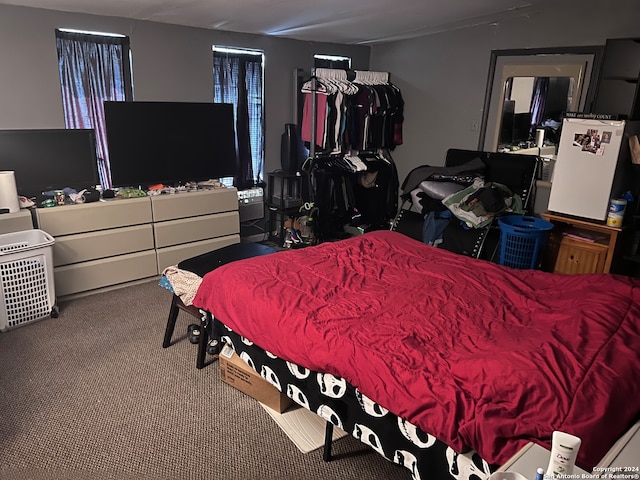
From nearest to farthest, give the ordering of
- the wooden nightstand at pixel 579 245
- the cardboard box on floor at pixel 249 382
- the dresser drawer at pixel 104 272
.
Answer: the cardboard box on floor at pixel 249 382 < the wooden nightstand at pixel 579 245 < the dresser drawer at pixel 104 272

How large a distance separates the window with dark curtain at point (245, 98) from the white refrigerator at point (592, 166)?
275cm

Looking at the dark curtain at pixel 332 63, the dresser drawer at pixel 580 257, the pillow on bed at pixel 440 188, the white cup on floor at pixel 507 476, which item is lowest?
the dresser drawer at pixel 580 257

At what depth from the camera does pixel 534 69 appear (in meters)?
4.06

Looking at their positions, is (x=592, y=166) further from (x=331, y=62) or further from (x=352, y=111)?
(x=331, y=62)

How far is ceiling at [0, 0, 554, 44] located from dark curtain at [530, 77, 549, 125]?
572mm

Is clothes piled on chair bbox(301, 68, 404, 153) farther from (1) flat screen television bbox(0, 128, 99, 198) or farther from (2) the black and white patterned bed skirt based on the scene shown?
(2) the black and white patterned bed skirt

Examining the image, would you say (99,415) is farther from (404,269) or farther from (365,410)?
(404,269)

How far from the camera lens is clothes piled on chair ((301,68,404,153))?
15.6 ft

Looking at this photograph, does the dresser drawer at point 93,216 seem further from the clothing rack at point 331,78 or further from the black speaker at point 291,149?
the clothing rack at point 331,78

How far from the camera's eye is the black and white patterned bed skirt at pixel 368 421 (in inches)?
62.9

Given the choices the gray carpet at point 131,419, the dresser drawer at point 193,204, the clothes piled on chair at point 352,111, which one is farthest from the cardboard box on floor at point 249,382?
the clothes piled on chair at point 352,111

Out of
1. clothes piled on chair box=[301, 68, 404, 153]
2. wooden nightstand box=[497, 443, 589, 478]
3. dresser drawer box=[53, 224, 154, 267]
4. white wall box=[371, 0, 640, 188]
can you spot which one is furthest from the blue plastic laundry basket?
dresser drawer box=[53, 224, 154, 267]

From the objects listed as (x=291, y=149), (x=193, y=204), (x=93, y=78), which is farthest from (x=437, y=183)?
(x=93, y=78)

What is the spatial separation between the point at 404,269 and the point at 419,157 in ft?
9.08
